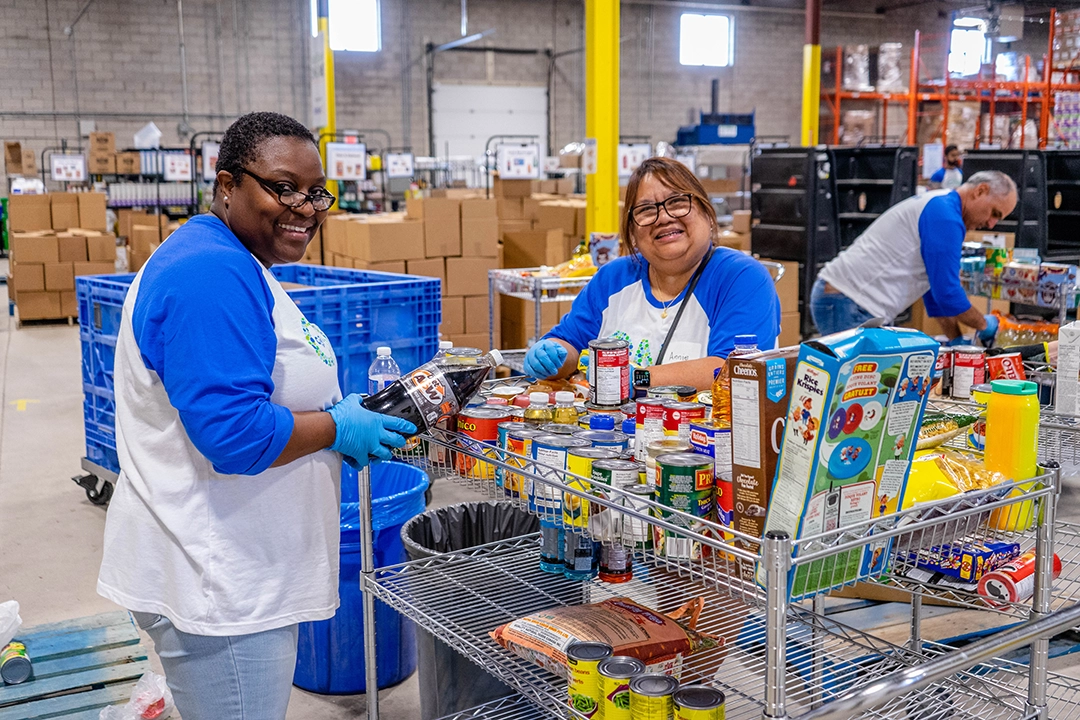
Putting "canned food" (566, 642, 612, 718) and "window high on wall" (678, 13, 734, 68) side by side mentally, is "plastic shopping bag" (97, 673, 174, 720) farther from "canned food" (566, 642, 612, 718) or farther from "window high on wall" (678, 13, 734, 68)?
"window high on wall" (678, 13, 734, 68)

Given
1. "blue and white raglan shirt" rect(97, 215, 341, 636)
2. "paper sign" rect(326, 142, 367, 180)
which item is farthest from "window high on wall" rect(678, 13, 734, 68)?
"blue and white raglan shirt" rect(97, 215, 341, 636)

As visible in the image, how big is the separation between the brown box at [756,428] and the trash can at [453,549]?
3.52 feet

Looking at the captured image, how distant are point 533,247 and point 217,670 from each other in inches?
254

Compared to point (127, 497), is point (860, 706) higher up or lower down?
lower down

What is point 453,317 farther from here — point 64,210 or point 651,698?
point 64,210

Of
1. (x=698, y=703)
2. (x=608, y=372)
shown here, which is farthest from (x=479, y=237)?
(x=698, y=703)

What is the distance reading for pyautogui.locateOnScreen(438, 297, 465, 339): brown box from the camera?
7.13m

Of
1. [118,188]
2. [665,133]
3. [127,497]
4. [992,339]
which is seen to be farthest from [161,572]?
[665,133]

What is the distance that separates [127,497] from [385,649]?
57.5 inches

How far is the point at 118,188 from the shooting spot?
13805 mm

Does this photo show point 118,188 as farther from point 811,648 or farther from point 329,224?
point 811,648

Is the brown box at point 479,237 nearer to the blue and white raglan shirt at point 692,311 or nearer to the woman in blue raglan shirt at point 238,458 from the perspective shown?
the blue and white raglan shirt at point 692,311

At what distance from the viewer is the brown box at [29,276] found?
1033 cm

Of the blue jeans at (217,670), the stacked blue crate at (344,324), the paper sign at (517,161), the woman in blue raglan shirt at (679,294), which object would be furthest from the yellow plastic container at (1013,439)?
the paper sign at (517,161)
